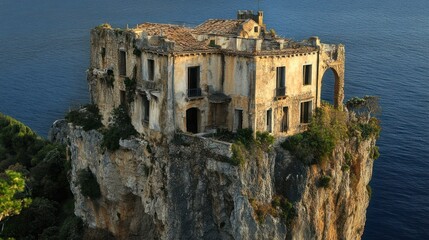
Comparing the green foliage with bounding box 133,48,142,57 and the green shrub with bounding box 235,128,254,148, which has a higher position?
the green foliage with bounding box 133,48,142,57

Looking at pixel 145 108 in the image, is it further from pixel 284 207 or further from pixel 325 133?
pixel 325 133

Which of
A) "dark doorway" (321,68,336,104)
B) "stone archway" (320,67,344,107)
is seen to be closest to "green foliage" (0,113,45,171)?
"stone archway" (320,67,344,107)

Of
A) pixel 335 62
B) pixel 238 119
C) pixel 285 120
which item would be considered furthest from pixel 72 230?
pixel 335 62

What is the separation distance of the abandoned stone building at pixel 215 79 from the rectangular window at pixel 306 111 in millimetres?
80

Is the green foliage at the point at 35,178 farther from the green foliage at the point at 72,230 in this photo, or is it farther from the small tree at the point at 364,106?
the small tree at the point at 364,106

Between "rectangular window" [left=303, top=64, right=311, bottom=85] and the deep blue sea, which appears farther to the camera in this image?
the deep blue sea

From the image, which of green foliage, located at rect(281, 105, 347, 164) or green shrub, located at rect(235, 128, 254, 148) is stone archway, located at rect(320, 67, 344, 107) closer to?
green foliage, located at rect(281, 105, 347, 164)

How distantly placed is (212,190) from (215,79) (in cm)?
837

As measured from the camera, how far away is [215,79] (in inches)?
1866

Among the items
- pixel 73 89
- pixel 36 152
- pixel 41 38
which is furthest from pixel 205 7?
pixel 36 152

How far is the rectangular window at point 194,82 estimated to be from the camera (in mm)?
46344

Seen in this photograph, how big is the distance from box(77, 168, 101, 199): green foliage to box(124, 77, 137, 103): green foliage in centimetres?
894

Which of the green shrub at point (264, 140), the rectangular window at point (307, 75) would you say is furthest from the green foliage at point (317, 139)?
the rectangular window at point (307, 75)

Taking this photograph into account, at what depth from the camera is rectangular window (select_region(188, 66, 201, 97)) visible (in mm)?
46344
